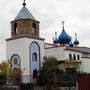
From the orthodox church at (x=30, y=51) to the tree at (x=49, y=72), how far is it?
3.00 feet

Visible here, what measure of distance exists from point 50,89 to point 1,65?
13.6 meters

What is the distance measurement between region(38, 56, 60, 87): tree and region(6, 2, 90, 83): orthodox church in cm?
91

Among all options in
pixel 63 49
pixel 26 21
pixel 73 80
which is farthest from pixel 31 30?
pixel 73 80

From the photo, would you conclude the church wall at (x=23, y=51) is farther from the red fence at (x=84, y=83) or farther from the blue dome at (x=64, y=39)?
the red fence at (x=84, y=83)

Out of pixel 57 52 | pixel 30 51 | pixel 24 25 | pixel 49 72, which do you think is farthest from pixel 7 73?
pixel 57 52

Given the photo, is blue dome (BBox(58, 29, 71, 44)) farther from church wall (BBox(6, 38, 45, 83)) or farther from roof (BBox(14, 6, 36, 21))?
roof (BBox(14, 6, 36, 21))

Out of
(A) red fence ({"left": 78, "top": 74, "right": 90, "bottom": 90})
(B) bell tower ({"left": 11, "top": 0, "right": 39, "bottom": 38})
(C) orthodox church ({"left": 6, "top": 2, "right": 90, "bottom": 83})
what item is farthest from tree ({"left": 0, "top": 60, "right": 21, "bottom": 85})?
(A) red fence ({"left": 78, "top": 74, "right": 90, "bottom": 90})

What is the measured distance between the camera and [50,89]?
41344 mm

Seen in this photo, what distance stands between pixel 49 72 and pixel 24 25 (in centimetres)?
711

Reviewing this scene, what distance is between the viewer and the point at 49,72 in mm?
49406

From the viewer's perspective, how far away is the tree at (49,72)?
152 feet

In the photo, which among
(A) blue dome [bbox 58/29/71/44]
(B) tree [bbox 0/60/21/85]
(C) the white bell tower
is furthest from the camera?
(A) blue dome [bbox 58/29/71/44]

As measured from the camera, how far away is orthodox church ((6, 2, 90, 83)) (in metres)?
49.9

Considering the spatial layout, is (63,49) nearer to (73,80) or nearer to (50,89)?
(73,80)
